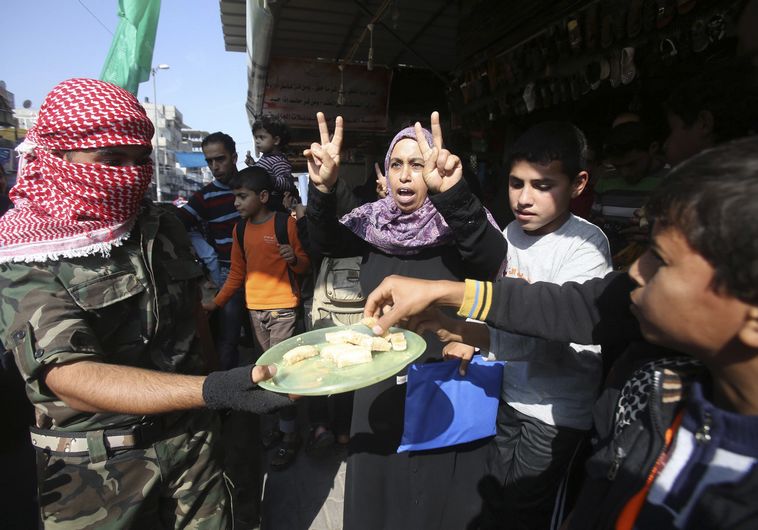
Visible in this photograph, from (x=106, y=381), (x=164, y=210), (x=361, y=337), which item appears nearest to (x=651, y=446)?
(x=361, y=337)

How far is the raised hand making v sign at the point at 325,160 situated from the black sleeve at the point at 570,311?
3.25 ft

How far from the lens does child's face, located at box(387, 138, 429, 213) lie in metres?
2.06

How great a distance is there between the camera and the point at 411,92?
7.09 metres

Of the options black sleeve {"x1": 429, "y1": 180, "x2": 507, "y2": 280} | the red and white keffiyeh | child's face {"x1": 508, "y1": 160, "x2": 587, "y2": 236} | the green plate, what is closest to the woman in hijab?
black sleeve {"x1": 429, "y1": 180, "x2": 507, "y2": 280}

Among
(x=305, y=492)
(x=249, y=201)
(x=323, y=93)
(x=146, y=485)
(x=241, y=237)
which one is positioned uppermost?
(x=323, y=93)

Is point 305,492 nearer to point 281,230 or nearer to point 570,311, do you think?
point 281,230

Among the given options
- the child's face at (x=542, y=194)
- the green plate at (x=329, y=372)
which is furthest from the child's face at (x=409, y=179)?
the green plate at (x=329, y=372)

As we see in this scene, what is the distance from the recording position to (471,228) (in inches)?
68.7

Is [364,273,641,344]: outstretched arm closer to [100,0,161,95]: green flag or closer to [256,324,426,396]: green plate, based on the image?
[256,324,426,396]: green plate

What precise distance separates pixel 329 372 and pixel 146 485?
918 millimetres

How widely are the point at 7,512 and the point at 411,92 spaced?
7104 mm

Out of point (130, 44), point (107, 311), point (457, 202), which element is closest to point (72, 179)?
point (107, 311)

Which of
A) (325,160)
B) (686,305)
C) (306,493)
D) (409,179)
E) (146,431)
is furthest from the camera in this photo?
(306,493)

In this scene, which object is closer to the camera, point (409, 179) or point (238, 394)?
point (238, 394)
